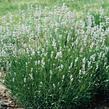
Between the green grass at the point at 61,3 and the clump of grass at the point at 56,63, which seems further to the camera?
the green grass at the point at 61,3

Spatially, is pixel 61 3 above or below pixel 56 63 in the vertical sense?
below

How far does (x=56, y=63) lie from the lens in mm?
5801

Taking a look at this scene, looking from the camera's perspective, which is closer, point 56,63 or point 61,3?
point 56,63

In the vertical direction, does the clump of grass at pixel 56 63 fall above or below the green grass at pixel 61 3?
above

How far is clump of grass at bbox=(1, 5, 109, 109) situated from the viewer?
5.68 meters

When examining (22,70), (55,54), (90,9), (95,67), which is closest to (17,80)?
(22,70)

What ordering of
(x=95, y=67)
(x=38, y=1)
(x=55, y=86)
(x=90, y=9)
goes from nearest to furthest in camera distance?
(x=55, y=86) → (x=95, y=67) → (x=90, y=9) → (x=38, y=1)

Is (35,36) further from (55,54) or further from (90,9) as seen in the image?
(90,9)

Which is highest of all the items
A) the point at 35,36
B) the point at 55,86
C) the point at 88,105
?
the point at 35,36

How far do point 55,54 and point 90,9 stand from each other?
4.01m

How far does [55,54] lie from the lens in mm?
6035

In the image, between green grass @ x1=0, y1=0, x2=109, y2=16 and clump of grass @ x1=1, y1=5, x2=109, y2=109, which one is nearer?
clump of grass @ x1=1, y1=5, x2=109, y2=109

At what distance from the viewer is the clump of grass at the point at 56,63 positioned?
223 inches

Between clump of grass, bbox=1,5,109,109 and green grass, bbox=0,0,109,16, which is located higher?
clump of grass, bbox=1,5,109,109
